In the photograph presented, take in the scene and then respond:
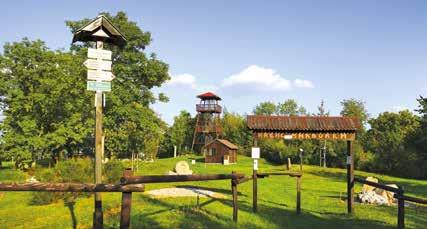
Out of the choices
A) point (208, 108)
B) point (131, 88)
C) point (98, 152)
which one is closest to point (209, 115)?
point (208, 108)

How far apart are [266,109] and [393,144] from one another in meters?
68.1

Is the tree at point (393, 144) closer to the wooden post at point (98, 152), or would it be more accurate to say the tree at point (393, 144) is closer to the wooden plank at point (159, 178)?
the wooden plank at point (159, 178)

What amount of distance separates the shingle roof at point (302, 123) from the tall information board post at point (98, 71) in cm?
867

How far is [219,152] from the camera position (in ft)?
192

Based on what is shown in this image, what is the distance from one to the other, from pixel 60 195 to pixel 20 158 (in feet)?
66.7

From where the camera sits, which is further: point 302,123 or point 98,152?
point 302,123

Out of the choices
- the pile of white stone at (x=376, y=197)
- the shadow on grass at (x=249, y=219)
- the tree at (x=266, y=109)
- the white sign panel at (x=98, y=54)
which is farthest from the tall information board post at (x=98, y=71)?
the tree at (x=266, y=109)

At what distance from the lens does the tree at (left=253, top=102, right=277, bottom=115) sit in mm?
121250

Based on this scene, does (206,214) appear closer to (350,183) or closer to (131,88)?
(350,183)

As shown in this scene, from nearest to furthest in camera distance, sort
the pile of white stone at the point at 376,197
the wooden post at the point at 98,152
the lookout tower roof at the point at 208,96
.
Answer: the wooden post at the point at 98,152, the pile of white stone at the point at 376,197, the lookout tower roof at the point at 208,96

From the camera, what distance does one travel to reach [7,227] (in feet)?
42.2

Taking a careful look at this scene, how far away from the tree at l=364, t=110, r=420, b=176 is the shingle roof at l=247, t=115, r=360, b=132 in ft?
91.6

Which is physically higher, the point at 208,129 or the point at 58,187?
the point at 208,129

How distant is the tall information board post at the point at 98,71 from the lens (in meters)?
9.03
